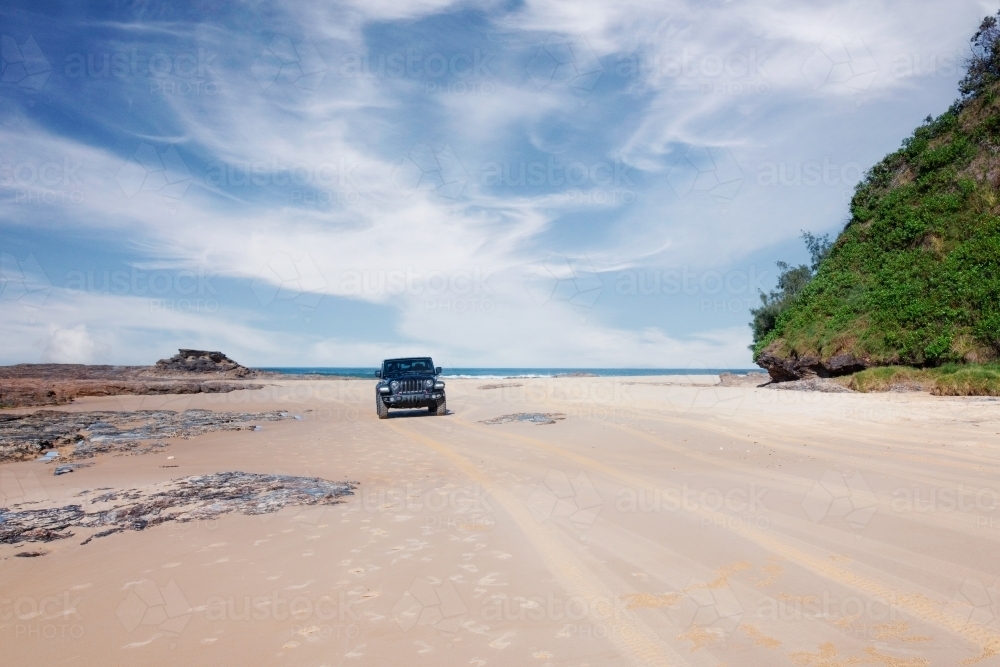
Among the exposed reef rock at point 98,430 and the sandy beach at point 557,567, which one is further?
the exposed reef rock at point 98,430

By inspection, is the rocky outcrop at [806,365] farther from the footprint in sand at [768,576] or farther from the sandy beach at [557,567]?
the footprint in sand at [768,576]

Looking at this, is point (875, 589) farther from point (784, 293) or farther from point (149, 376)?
point (149, 376)

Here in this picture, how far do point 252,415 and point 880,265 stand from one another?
2275cm

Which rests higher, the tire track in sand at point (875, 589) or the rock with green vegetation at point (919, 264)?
the rock with green vegetation at point (919, 264)

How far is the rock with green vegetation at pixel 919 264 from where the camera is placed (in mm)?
15805

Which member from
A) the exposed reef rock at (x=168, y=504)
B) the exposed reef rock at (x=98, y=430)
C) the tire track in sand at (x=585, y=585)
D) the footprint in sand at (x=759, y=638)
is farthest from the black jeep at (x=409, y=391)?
the footprint in sand at (x=759, y=638)

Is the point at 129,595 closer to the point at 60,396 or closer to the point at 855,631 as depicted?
the point at 855,631

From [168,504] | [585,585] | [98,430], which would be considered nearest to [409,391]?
[98,430]

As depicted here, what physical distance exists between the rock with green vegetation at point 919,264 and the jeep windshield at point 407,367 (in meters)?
13.1

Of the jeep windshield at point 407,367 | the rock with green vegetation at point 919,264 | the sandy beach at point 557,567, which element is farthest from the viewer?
the jeep windshield at point 407,367

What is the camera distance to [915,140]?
22.1m

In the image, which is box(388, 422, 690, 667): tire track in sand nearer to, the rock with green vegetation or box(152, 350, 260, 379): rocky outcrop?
the rock with green vegetation

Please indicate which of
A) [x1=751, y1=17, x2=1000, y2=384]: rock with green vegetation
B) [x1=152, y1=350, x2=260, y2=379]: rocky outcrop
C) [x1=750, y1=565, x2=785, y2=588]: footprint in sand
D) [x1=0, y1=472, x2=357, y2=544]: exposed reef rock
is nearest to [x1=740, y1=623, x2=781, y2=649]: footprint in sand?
[x1=750, y1=565, x2=785, y2=588]: footprint in sand

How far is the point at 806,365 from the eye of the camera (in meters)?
20.0
